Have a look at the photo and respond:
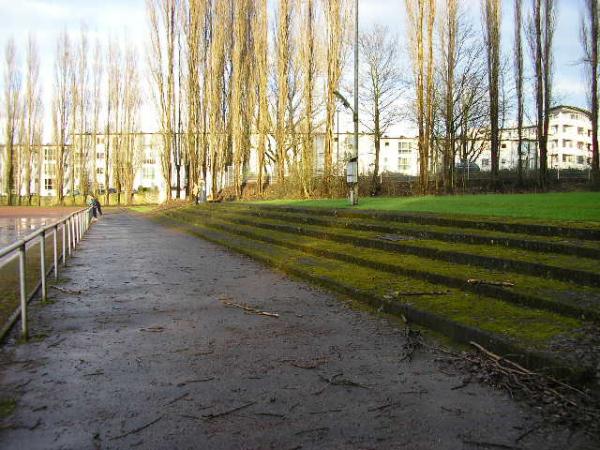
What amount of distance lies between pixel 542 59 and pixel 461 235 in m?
27.1

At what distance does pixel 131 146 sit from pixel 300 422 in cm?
5439

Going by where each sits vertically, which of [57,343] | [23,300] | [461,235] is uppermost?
[461,235]

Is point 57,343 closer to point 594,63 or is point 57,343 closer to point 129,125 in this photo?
point 594,63

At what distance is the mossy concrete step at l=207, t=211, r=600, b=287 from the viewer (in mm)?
5492

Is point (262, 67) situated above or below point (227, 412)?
above

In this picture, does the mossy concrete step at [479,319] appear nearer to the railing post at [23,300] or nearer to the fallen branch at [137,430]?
the fallen branch at [137,430]

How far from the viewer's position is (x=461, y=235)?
7.98m

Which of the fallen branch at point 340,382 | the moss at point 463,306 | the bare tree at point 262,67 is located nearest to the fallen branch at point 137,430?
the fallen branch at point 340,382

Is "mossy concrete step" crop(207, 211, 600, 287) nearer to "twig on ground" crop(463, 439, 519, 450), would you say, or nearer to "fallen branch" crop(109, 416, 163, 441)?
"twig on ground" crop(463, 439, 519, 450)

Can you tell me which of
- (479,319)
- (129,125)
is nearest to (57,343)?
(479,319)

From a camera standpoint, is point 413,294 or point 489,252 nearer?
point 413,294

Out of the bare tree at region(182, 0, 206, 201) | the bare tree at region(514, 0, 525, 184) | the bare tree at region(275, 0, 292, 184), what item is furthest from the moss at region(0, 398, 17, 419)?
the bare tree at region(514, 0, 525, 184)

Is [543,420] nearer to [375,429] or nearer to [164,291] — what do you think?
[375,429]

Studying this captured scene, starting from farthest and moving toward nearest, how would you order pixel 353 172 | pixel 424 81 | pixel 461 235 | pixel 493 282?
1. pixel 424 81
2. pixel 353 172
3. pixel 461 235
4. pixel 493 282
